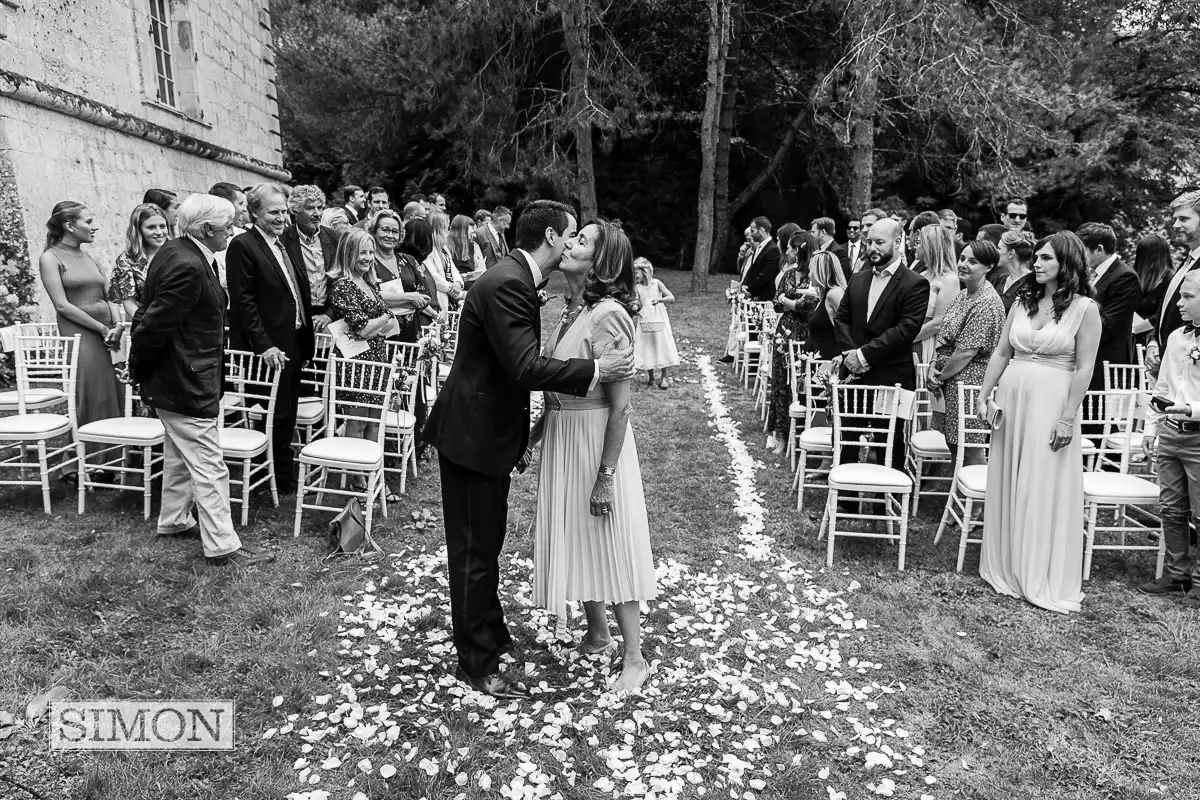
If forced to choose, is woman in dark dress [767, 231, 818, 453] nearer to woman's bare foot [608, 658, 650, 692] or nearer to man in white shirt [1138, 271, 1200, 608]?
man in white shirt [1138, 271, 1200, 608]

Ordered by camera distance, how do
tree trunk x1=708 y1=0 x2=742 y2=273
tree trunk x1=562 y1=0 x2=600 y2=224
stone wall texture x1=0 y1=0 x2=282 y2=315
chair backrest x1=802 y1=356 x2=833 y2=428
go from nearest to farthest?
1. chair backrest x1=802 y1=356 x2=833 y2=428
2. stone wall texture x1=0 y1=0 x2=282 y2=315
3. tree trunk x1=562 y1=0 x2=600 y2=224
4. tree trunk x1=708 y1=0 x2=742 y2=273

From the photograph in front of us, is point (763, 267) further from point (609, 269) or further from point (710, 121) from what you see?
point (710, 121)

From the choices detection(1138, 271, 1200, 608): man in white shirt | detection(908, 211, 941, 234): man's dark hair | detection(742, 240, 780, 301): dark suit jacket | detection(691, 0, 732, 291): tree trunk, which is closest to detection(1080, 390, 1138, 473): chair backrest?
detection(1138, 271, 1200, 608): man in white shirt

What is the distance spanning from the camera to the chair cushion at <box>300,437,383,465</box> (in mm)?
5223

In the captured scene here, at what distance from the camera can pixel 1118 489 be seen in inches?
201

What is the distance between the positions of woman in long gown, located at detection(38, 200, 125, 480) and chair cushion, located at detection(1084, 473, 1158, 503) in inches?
259

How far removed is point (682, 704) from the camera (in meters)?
3.74

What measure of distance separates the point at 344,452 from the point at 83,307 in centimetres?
254

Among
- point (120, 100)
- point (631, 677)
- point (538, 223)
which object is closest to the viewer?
point (538, 223)

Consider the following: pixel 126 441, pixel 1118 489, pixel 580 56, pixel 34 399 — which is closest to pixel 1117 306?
pixel 1118 489

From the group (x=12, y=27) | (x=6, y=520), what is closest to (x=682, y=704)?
(x=6, y=520)

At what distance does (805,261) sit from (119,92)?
32.1 feet

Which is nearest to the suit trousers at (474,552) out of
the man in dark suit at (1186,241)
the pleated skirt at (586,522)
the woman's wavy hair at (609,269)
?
the pleated skirt at (586,522)

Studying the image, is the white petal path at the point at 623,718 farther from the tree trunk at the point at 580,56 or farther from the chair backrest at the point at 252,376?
the tree trunk at the point at 580,56
